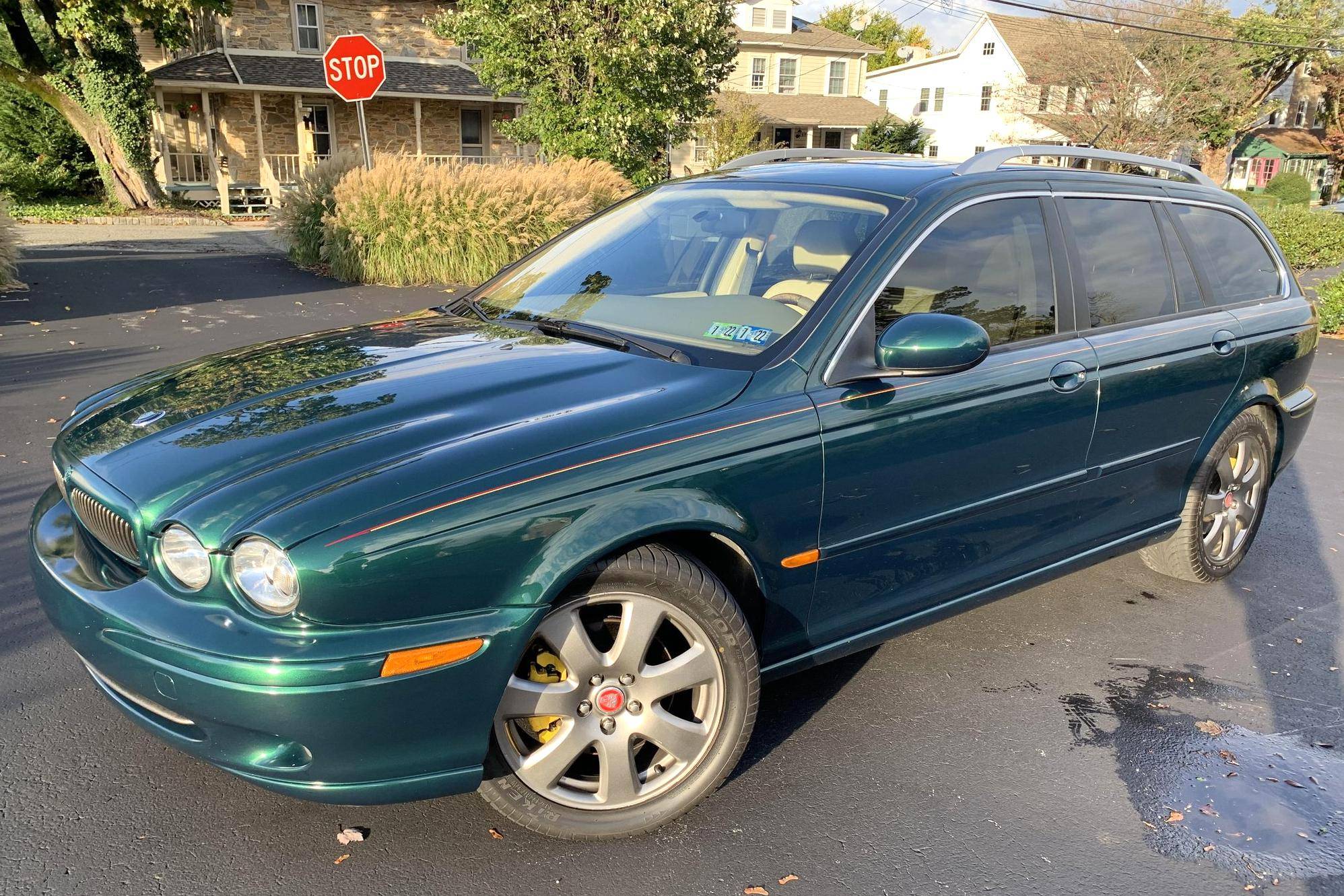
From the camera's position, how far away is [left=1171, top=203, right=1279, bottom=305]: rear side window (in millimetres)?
4512

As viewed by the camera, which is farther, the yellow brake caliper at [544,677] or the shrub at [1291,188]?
the shrub at [1291,188]

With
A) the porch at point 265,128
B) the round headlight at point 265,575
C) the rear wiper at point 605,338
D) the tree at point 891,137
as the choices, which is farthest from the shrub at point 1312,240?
the round headlight at point 265,575

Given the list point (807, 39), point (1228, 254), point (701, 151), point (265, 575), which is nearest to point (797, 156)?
point (1228, 254)

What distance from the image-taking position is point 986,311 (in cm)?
362

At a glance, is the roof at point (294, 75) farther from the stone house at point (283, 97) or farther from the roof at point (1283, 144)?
the roof at point (1283, 144)

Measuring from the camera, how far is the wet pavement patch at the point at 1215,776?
115 inches

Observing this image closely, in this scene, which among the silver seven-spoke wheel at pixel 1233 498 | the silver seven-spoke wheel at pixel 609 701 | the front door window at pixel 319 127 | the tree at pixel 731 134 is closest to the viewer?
the silver seven-spoke wheel at pixel 609 701

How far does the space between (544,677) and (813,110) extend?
44.1 meters

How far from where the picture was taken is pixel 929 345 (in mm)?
3061

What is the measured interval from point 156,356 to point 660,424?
7302 millimetres

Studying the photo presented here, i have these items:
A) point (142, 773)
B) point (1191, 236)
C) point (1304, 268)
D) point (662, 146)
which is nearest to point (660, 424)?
point (142, 773)

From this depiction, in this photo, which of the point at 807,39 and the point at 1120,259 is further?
the point at 807,39

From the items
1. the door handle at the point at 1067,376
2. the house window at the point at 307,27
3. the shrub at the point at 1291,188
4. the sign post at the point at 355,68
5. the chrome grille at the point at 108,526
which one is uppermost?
the house window at the point at 307,27

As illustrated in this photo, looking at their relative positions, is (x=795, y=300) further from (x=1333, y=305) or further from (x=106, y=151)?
(x=106, y=151)
